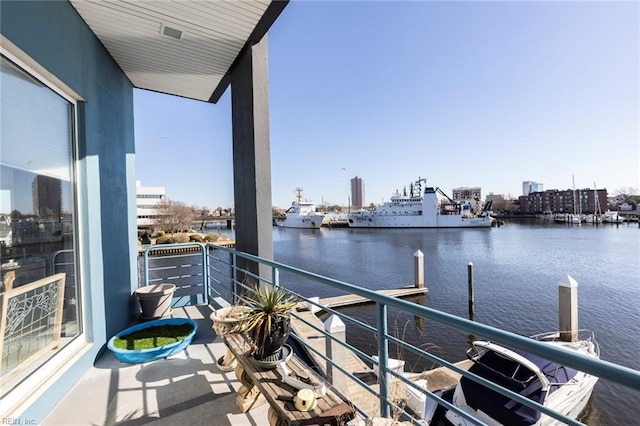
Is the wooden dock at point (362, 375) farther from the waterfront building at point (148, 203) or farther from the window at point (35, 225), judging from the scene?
the waterfront building at point (148, 203)

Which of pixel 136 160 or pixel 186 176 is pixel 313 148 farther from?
pixel 136 160

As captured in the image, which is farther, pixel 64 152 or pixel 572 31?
pixel 572 31

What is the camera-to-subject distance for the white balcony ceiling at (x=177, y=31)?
2240mm

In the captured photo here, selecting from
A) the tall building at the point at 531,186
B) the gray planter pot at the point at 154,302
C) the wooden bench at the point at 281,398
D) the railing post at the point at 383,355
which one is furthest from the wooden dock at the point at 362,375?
the tall building at the point at 531,186

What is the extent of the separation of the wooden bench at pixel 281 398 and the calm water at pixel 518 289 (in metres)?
0.92

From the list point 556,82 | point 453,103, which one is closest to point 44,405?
point 556,82

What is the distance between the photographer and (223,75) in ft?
11.5

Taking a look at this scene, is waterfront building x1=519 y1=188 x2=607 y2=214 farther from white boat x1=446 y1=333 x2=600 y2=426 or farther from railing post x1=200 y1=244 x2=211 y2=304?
railing post x1=200 y1=244 x2=211 y2=304

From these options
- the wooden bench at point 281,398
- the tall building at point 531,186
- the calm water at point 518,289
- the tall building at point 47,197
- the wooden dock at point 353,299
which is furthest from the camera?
the tall building at point 531,186

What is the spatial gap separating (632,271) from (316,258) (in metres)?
15.6

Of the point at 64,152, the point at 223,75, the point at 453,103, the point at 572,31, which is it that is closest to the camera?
the point at 64,152

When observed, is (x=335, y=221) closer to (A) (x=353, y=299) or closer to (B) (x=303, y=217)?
(B) (x=303, y=217)

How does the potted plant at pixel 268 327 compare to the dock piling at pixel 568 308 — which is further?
the dock piling at pixel 568 308

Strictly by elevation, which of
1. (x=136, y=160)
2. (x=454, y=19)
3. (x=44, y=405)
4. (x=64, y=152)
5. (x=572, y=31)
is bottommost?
(x=44, y=405)
